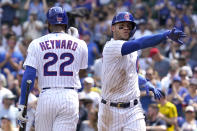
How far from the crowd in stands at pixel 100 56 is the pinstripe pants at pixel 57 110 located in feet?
8.02

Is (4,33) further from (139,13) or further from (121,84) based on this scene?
(121,84)

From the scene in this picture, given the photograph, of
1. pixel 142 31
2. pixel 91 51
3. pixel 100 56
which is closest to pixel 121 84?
pixel 100 56

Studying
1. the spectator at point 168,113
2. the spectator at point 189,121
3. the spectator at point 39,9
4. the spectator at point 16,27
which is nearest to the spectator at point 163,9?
the spectator at point 39,9

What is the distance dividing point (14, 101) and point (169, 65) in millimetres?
4051

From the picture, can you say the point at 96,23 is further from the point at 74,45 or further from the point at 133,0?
the point at 74,45

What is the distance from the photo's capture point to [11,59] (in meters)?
14.1

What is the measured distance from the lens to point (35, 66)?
695 cm

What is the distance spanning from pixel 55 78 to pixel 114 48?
2.54 feet

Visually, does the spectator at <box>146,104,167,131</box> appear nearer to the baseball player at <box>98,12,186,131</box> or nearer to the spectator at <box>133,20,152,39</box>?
the baseball player at <box>98,12,186,131</box>

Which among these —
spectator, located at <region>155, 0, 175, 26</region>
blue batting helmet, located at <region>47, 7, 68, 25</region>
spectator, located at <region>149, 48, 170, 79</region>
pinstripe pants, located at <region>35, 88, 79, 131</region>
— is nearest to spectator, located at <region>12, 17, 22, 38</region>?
spectator, located at <region>155, 0, 175, 26</region>

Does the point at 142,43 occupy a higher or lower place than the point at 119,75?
higher

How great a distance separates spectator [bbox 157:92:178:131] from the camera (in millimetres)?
11703

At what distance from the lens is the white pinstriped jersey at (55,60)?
6961 mm

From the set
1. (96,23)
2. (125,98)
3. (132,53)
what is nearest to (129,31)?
(132,53)
